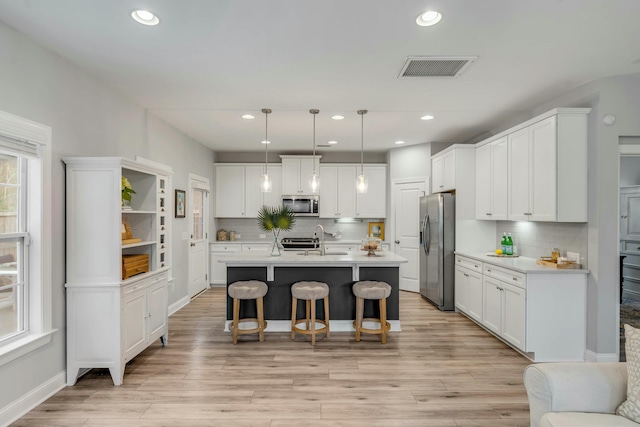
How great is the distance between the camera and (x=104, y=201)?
9.60 feet

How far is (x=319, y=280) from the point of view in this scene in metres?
4.30

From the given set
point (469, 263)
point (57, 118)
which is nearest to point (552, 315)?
point (469, 263)

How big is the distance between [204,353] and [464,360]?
8.58 ft

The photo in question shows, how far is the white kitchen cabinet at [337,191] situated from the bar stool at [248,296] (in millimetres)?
3314

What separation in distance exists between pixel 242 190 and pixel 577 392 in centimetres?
625

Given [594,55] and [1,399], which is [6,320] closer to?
[1,399]

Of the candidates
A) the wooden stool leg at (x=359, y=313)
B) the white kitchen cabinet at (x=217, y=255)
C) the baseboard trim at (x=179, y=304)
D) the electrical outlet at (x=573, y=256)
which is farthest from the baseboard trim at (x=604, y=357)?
the white kitchen cabinet at (x=217, y=255)

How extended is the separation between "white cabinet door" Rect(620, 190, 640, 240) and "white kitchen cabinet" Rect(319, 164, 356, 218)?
13.9 ft

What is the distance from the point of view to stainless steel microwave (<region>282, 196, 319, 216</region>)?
7.01m

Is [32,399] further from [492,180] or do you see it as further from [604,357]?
[492,180]

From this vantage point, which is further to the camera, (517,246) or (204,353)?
(517,246)

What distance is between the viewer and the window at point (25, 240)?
248 cm

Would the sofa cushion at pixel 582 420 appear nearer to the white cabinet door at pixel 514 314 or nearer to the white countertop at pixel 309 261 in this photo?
the white cabinet door at pixel 514 314

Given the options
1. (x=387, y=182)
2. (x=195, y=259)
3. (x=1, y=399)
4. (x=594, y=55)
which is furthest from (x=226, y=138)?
(x=594, y=55)
